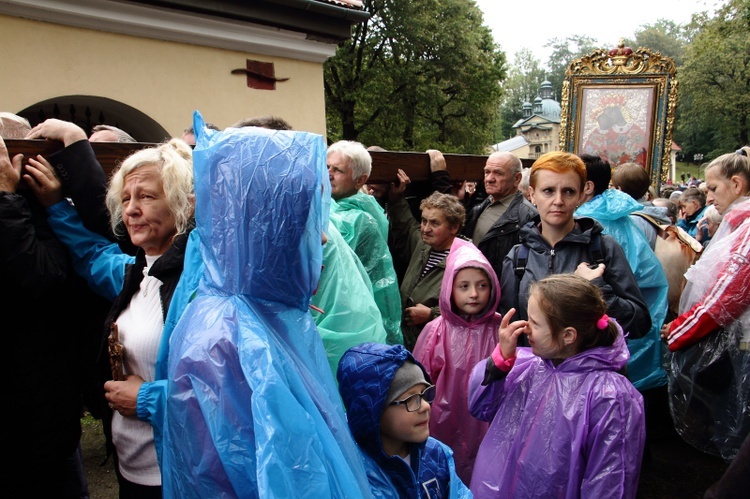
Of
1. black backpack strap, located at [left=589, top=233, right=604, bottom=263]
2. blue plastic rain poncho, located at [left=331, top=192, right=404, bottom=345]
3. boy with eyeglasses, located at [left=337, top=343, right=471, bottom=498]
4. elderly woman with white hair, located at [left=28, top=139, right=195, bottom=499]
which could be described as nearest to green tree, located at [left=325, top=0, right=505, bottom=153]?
blue plastic rain poncho, located at [left=331, top=192, right=404, bottom=345]

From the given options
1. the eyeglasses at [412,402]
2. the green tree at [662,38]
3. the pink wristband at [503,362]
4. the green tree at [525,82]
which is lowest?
the pink wristband at [503,362]

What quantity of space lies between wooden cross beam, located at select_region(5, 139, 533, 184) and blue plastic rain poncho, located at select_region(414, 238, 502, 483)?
89cm

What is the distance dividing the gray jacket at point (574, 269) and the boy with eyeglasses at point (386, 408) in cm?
113

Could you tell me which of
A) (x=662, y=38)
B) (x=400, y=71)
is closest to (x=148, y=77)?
(x=400, y=71)

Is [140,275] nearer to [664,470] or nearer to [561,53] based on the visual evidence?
[664,470]

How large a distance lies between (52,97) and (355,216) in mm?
4075

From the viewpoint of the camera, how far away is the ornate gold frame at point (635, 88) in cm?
A: 979

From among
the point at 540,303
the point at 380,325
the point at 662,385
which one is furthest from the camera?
the point at 662,385

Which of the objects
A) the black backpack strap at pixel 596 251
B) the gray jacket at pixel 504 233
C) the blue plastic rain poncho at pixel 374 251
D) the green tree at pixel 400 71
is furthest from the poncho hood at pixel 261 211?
the green tree at pixel 400 71

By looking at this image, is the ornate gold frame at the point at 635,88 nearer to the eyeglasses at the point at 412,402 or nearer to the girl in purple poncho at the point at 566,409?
the girl in purple poncho at the point at 566,409

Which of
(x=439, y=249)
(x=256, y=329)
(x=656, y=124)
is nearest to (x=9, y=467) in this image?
(x=256, y=329)

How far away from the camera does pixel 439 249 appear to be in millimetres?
3488

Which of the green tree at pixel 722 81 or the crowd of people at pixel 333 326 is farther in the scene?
the green tree at pixel 722 81

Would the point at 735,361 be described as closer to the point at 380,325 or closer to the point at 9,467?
the point at 380,325
